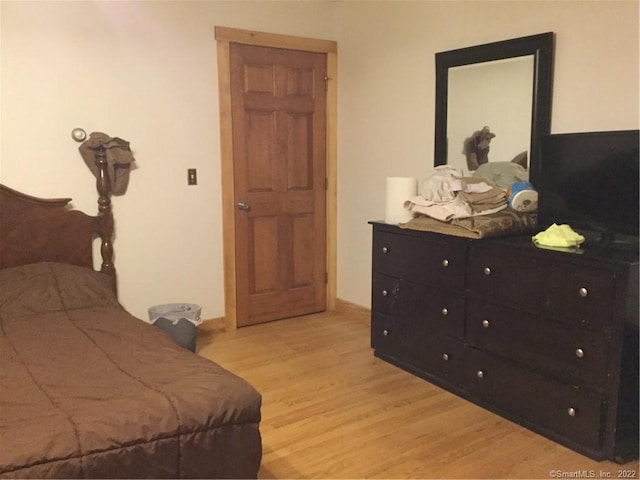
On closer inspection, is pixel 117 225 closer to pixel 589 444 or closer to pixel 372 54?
pixel 372 54

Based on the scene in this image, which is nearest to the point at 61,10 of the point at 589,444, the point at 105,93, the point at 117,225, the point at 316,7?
the point at 105,93

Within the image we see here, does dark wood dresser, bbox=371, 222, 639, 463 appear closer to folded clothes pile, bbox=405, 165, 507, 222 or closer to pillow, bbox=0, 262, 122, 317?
folded clothes pile, bbox=405, 165, 507, 222

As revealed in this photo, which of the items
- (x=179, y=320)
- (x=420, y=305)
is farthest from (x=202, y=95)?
(x=420, y=305)

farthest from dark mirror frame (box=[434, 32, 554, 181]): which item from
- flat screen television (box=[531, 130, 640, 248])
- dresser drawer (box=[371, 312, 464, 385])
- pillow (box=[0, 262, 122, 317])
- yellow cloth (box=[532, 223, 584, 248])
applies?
pillow (box=[0, 262, 122, 317])

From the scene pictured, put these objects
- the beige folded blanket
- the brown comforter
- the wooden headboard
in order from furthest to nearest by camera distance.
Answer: the wooden headboard, the beige folded blanket, the brown comforter

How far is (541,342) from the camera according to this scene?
2.67 metres

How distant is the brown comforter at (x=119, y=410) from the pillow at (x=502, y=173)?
202 centimetres

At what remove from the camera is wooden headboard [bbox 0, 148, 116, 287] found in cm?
333

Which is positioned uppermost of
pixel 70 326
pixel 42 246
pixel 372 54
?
pixel 372 54

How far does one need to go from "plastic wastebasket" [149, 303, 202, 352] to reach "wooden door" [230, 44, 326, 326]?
0.52 meters

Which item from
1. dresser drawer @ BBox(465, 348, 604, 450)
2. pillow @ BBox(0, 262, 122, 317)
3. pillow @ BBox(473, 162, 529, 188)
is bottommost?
dresser drawer @ BBox(465, 348, 604, 450)

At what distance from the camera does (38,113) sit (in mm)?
3420

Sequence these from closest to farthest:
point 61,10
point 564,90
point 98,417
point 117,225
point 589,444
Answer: point 98,417 < point 589,444 < point 564,90 < point 61,10 < point 117,225

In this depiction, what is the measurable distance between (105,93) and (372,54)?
72.7 inches
